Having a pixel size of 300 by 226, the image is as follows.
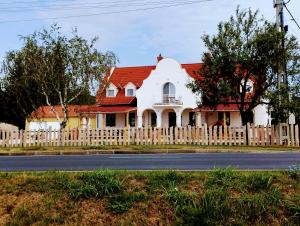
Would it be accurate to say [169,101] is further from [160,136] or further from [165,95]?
[160,136]

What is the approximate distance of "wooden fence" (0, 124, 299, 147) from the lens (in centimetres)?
2675

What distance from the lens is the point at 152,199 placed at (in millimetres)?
7418

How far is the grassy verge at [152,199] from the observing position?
6.96 meters

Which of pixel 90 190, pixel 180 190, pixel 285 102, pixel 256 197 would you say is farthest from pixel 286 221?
pixel 285 102

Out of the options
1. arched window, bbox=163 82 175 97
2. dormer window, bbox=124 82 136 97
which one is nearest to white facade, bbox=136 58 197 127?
arched window, bbox=163 82 175 97

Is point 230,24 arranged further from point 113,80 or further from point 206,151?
point 113,80

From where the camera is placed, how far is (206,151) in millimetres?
22172

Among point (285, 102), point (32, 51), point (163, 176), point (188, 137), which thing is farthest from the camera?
point (32, 51)

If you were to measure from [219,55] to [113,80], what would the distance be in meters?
22.5

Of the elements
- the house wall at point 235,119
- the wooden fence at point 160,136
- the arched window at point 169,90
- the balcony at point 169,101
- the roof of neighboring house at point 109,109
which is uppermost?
the arched window at point 169,90

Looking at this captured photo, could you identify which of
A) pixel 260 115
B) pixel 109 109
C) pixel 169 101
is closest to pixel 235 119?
pixel 260 115

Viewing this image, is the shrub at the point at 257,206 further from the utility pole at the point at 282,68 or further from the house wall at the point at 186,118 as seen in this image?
the house wall at the point at 186,118

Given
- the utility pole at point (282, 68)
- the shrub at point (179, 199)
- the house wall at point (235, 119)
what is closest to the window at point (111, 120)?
the house wall at point (235, 119)

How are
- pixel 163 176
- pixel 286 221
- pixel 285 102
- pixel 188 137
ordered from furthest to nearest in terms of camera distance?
pixel 188 137
pixel 285 102
pixel 163 176
pixel 286 221
